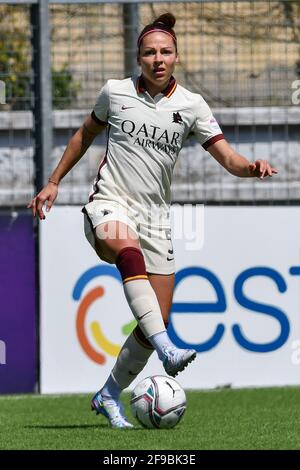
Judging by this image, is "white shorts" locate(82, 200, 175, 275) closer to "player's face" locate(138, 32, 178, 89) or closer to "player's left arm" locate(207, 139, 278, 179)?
"player's left arm" locate(207, 139, 278, 179)

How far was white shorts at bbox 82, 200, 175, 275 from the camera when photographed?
694cm

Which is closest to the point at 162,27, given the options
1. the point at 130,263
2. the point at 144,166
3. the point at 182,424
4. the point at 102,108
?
the point at 102,108

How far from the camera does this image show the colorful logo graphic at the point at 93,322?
999 centimetres

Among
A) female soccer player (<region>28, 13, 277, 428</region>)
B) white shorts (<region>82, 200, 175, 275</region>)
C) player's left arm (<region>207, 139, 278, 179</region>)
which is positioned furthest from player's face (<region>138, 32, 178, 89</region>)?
white shorts (<region>82, 200, 175, 275</region>)

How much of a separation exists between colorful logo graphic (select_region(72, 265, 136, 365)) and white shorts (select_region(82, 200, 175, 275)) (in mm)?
2811

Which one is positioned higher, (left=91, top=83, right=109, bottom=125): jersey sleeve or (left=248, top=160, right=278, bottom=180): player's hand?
(left=91, top=83, right=109, bottom=125): jersey sleeve

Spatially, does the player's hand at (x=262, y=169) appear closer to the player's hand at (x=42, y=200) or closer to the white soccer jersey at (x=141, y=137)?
the white soccer jersey at (x=141, y=137)

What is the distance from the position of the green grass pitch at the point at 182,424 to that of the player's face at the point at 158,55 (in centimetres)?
185

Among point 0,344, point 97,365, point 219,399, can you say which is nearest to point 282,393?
point 219,399

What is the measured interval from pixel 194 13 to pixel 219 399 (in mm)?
3166

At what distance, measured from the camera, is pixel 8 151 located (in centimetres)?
1046

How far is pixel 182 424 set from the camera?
721 cm

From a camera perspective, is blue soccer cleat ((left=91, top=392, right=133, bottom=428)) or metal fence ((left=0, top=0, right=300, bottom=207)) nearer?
blue soccer cleat ((left=91, top=392, right=133, bottom=428))
